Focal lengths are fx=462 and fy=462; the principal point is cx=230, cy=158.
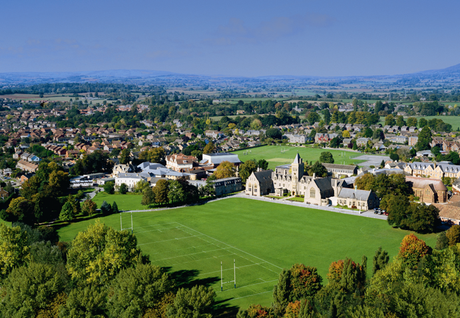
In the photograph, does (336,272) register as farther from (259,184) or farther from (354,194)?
(259,184)

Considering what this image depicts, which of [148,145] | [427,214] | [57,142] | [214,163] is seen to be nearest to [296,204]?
[427,214]

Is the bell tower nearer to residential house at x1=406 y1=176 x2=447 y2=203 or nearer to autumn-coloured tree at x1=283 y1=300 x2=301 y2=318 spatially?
residential house at x1=406 y1=176 x2=447 y2=203

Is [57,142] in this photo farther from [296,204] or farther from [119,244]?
[119,244]

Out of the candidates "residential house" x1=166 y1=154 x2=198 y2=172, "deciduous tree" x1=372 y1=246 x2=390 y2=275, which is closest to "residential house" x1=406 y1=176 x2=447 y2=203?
"deciduous tree" x1=372 y1=246 x2=390 y2=275

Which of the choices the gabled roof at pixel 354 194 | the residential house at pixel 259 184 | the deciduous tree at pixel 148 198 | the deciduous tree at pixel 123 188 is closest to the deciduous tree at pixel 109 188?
the deciduous tree at pixel 123 188

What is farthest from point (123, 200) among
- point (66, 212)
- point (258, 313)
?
point (258, 313)

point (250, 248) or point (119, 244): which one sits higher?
point (119, 244)

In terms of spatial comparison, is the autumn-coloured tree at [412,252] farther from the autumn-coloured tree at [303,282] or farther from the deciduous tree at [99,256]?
the deciduous tree at [99,256]
